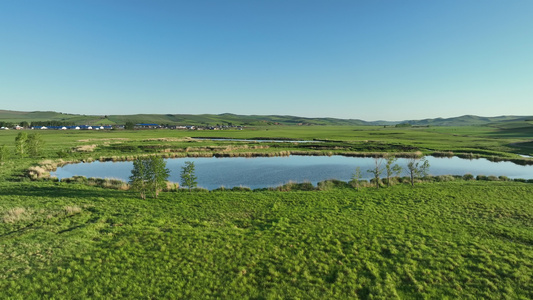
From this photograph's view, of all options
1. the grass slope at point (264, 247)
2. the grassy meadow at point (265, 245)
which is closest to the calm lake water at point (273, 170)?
the grassy meadow at point (265, 245)

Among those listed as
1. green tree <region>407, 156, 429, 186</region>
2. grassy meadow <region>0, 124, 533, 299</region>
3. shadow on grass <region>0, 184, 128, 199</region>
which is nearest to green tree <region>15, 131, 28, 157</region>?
grassy meadow <region>0, 124, 533, 299</region>

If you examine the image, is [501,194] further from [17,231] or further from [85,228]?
[17,231]

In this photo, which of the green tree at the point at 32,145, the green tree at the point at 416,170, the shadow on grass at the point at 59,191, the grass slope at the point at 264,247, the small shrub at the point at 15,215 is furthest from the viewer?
the green tree at the point at 32,145

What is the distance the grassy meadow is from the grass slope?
3.5 inches

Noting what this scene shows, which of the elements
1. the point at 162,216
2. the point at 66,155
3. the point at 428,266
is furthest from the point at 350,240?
the point at 66,155

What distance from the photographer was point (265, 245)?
18.9 m

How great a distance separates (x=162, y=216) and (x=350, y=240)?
1891 cm

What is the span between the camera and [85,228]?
20922mm

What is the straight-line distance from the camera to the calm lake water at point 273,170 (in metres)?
46.0

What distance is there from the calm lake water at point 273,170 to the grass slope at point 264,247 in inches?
600

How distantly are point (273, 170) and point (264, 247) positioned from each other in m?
36.9

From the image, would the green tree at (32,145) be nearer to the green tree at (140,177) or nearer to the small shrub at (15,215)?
the small shrub at (15,215)

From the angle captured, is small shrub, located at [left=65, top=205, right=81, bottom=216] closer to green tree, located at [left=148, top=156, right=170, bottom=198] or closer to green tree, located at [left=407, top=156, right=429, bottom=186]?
green tree, located at [left=148, top=156, right=170, bottom=198]

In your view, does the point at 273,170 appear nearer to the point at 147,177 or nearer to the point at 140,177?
the point at 147,177
